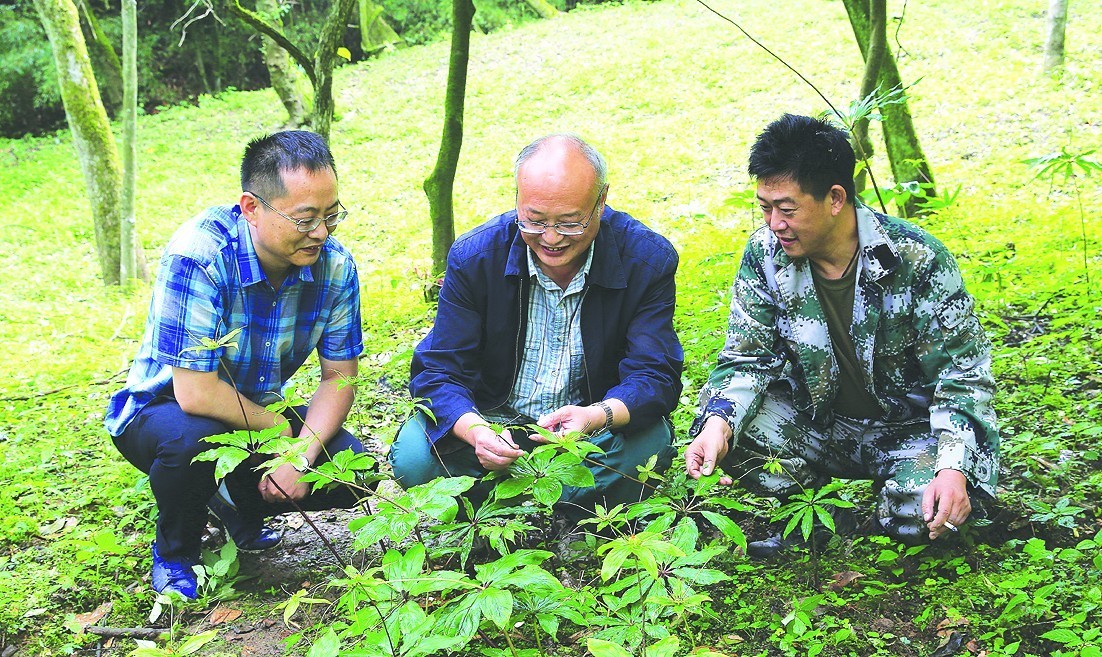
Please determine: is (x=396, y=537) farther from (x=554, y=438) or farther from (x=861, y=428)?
(x=861, y=428)

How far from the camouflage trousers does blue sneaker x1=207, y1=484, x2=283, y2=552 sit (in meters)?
1.66

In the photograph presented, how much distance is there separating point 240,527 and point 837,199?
7.49ft

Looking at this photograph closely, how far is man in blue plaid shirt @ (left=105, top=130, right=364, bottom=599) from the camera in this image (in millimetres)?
2727

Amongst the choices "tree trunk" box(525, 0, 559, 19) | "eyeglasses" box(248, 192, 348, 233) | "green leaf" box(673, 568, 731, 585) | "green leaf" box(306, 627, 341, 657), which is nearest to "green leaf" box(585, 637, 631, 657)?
"green leaf" box(673, 568, 731, 585)

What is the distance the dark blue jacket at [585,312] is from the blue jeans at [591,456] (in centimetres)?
11

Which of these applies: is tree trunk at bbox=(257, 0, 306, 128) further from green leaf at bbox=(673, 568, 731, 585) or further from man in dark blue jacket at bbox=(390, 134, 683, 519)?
green leaf at bbox=(673, 568, 731, 585)

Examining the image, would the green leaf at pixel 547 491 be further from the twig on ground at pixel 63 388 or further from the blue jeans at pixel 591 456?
the twig on ground at pixel 63 388

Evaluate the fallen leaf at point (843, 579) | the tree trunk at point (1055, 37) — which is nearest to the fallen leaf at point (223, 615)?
the fallen leaf at point (843, 579)

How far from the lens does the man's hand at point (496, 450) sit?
7.78 ft

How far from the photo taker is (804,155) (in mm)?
2537

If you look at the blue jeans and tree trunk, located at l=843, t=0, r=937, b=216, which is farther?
tree trunk, located at l=843, t=0, r=937, b=216

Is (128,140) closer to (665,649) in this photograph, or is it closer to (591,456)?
(591,456)

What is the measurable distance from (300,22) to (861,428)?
17.6 m

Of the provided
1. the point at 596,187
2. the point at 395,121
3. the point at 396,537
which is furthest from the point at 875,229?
the point at 395,121
